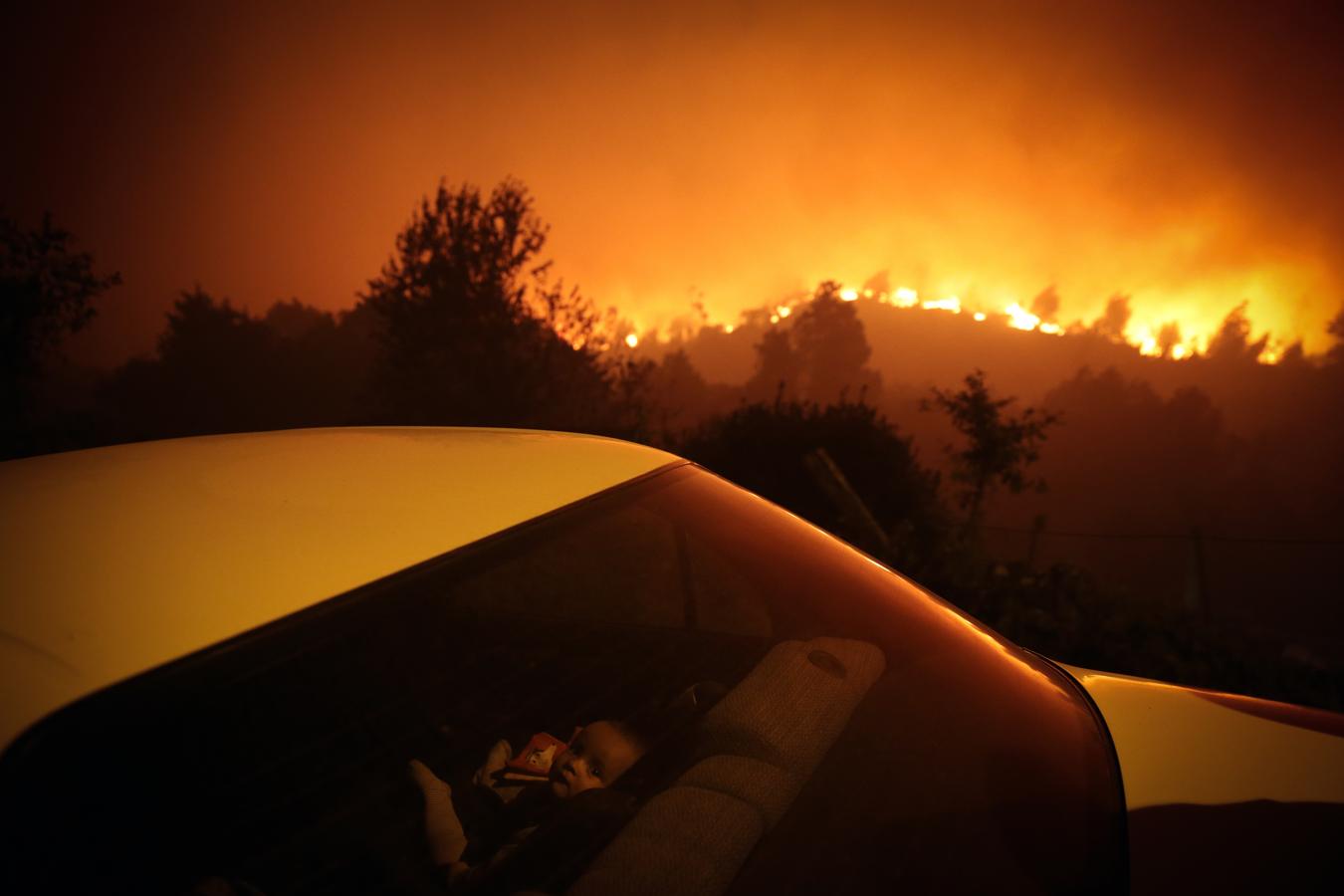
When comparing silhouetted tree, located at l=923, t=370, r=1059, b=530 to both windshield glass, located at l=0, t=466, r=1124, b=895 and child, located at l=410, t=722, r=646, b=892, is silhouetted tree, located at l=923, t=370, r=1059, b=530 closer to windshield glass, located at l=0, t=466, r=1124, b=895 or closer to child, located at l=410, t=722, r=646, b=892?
windshield glass, located at l=0, t=466, r=1124, b=895

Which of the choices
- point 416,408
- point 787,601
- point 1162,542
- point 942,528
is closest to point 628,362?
point 416,408

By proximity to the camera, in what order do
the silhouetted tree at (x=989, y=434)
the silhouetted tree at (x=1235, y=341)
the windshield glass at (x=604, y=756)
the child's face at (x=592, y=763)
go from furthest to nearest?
1. the silhouetted tree at (x=1235, y=341)
2. the silhouetted tree at (x=989, y=434)
3. the child's face at (x=592, y=763)
4. the windshield glass at (x=604, y=756)

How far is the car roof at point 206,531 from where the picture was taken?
2.28 feet

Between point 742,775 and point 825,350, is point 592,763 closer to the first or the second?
point 742,775

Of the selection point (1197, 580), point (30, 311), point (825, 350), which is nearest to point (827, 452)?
point (1197, 580)

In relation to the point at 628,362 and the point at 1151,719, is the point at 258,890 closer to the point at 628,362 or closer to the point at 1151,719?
the point at 1151,719

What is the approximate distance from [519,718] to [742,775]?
808 mm

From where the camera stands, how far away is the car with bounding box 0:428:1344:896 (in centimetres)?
73

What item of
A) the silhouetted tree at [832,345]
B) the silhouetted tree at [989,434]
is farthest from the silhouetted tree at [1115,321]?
the silhouetted tree at [989,434]

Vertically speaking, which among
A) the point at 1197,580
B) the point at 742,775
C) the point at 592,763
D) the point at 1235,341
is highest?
the point at 1235,341

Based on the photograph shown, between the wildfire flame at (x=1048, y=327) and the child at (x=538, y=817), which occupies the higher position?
the wildfire flame at (x=1048, y=327)

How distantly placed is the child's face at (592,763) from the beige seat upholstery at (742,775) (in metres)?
0.27

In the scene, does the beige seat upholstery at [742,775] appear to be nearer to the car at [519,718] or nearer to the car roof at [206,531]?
the car at [519,718]

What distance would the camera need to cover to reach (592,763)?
4.46 ft
